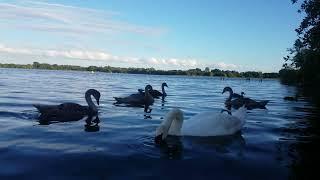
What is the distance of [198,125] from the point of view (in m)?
15.0

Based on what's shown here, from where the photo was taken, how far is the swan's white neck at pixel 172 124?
1366cm

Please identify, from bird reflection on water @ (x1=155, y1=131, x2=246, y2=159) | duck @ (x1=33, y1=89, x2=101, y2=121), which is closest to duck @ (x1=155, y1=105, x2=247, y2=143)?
bird reflection on water @ (x1=155, y1=131, x2=246, y2=159)

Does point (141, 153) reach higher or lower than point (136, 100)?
higher

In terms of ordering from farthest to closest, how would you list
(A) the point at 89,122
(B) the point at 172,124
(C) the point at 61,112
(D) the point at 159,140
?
(C) the point at 61,112
(A) the point at 89,122
(B) the point at 172,124
(D) the point at 159,140

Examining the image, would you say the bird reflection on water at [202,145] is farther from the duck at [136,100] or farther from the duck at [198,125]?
the duck at [136,100]

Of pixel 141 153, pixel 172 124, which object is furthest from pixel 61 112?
pixel 141 153

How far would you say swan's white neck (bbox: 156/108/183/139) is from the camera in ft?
44.8

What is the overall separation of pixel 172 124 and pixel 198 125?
90 cm

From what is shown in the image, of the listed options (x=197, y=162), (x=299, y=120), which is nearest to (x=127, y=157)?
(x=197, y=162)

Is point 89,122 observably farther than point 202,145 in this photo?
Yes

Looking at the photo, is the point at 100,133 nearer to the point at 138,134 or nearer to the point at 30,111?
the point at 138,134

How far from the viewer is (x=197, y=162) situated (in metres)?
11.4

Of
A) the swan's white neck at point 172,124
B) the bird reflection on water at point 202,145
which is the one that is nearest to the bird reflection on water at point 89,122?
the swan's white neck at point 172,124

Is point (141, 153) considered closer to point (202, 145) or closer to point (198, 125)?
point (202, 145)
